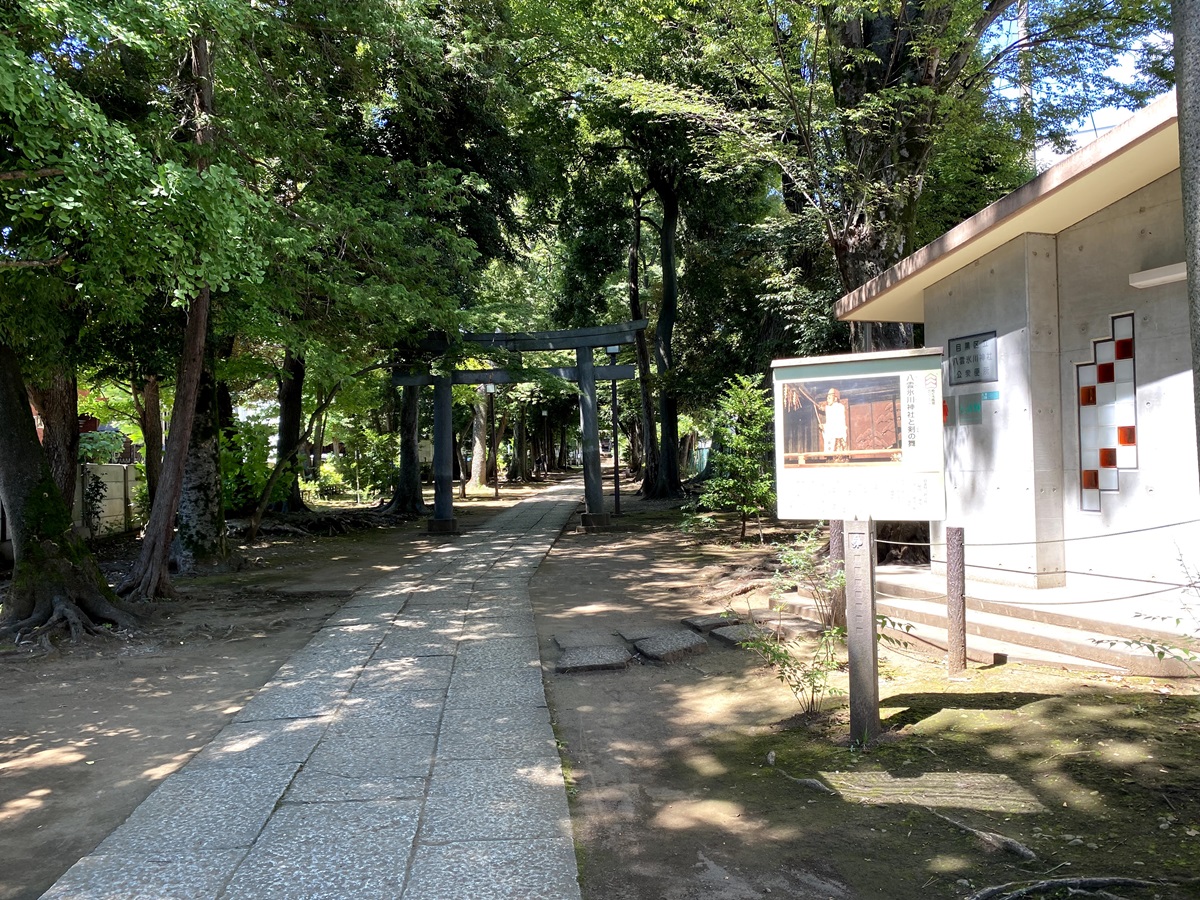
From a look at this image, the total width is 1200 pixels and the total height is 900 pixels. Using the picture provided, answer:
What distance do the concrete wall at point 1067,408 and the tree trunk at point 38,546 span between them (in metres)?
8.29

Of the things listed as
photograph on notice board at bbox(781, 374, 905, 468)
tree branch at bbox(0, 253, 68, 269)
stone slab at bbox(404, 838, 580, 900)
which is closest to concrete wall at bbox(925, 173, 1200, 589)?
photograph on notice board at bbox(781, 374, 905, 468)

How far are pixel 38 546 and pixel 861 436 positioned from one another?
8024 mm

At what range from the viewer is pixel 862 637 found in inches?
185

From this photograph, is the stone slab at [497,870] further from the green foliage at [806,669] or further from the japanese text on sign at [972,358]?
the japanese text on sign at [972,358]

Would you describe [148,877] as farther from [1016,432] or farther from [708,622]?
[1016,432]

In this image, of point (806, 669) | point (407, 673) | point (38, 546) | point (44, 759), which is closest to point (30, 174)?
point (44, 759)

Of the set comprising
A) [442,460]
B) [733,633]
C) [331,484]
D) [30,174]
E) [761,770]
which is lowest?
[761,770]

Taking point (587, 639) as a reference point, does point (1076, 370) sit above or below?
above

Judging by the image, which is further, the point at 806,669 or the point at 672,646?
the point at 672,646

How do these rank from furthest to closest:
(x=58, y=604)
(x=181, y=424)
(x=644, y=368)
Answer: (x=644, y=368) < (x=181, y=424) < (x=58, y=604)

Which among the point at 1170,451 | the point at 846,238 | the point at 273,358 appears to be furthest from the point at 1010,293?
the point at 273,358

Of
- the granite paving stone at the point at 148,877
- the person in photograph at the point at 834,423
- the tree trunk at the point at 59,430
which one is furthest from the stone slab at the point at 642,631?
the tree trunk at the point at 59,430

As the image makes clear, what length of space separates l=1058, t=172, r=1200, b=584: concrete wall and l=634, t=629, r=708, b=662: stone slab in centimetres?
302

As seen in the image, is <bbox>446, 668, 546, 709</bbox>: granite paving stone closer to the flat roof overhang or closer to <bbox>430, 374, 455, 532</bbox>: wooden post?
the flat roof overhang
